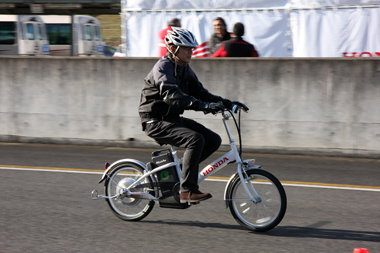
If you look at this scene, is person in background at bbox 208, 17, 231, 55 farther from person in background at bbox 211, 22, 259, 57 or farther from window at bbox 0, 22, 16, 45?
window at bbox 0, 22, 16, 45

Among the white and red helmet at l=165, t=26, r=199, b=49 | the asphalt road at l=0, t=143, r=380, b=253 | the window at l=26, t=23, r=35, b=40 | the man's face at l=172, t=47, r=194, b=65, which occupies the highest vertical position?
the white and red helmet at l=165, t=26, r=199, b=49

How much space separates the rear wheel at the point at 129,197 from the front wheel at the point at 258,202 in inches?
38.8

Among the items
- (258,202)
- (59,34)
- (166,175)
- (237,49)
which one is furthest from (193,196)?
(59,34)

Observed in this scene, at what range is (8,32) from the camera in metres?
29.8

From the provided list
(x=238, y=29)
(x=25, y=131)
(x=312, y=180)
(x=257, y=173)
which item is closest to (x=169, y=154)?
(x=257, y=173)

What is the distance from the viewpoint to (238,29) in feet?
31.4

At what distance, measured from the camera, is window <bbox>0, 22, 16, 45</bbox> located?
97.4 ft

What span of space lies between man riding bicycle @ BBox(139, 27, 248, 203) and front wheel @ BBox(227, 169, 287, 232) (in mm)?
316

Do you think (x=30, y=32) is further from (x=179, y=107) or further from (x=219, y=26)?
(x=179, y=107)

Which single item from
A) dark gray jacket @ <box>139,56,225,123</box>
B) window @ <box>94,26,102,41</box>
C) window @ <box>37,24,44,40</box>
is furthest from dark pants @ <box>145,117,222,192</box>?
window @ <box>94,26,102,41</box>

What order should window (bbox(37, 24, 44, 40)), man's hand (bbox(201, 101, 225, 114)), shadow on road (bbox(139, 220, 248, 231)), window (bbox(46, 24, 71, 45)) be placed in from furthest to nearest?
1. window (bbox(46, 24, 71, 45))
2. window (bbox(37, 24, 44, 40))
3. shadow on road (bbox(139, 220, 248, 231))
4. man's hand (bbox(201, 101, 225, 114))

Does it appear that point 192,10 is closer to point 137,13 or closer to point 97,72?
point 137,13

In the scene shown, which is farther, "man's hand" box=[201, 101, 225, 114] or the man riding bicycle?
the man riding bicycle

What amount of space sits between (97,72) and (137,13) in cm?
505
